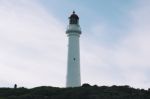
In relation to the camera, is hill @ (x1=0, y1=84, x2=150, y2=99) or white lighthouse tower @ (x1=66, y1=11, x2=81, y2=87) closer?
hill @ (x1=0, y1=84, x2=150, y2=99)

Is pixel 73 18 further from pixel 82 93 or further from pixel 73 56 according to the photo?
pixel 82 93

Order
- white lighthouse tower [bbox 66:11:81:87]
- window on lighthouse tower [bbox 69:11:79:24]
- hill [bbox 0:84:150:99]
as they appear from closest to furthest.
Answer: hill [bbox 0:84:150:99]
white lighthouse tower [bbox 66:11:81:87]
window on lighthouse tower [bbox 69:11:79:24]

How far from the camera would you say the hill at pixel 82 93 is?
56.6 m

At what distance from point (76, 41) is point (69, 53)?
2.67 meters

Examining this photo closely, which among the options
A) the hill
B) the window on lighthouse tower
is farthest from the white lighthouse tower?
the hill

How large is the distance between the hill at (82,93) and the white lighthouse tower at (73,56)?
1240cm

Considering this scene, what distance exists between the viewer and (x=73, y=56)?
76.9 metres

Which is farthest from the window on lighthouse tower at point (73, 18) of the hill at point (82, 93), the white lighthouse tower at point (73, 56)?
the hill at point (82, 93)

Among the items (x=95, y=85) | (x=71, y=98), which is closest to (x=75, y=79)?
(x=95, y=85)

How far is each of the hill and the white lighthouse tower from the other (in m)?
12.4

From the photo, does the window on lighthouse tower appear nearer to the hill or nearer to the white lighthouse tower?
the white lighthouse tower

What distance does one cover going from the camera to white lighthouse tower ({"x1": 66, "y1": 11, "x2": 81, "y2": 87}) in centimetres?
7575

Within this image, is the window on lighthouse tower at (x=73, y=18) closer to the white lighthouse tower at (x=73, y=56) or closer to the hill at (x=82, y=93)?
the white lighthouse tower at (x=73, y=56)

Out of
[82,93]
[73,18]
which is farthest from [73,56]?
[82,93]
